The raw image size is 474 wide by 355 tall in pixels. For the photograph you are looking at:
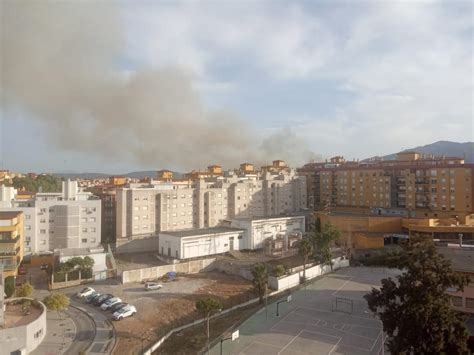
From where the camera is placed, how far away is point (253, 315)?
69.3 ft

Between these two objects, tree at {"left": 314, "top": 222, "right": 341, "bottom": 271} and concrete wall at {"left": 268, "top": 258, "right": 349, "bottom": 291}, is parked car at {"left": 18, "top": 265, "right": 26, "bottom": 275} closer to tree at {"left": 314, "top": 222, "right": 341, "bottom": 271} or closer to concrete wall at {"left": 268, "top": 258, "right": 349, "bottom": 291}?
concrete wall at {"left": 268, "top": 258, "right": 349, "bottom": 291}

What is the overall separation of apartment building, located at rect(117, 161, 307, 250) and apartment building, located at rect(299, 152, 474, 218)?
4132 millimetres

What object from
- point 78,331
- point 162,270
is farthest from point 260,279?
point 78,331

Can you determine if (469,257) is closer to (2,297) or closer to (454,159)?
(2,297)

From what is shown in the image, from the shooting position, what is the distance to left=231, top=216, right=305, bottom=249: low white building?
3822 cm

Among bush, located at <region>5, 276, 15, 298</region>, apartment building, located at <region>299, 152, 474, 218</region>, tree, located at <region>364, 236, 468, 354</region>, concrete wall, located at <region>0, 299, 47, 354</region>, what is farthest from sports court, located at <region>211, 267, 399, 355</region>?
apartment building, located at <region>299, 152, 474, 218</region>

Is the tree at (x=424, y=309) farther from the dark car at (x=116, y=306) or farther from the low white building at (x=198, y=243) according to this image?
the low white building at (x=198, y=243)

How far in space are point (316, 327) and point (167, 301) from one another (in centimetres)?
947

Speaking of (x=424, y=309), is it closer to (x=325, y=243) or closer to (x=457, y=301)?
(x=457, y=301)

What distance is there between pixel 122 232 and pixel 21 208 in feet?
29.3

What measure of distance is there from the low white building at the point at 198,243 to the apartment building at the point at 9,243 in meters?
11.6

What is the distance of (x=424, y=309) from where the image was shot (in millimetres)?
13516

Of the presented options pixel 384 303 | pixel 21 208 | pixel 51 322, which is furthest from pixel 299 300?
pixel 21 208

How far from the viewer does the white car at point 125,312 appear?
2084 centimetres
